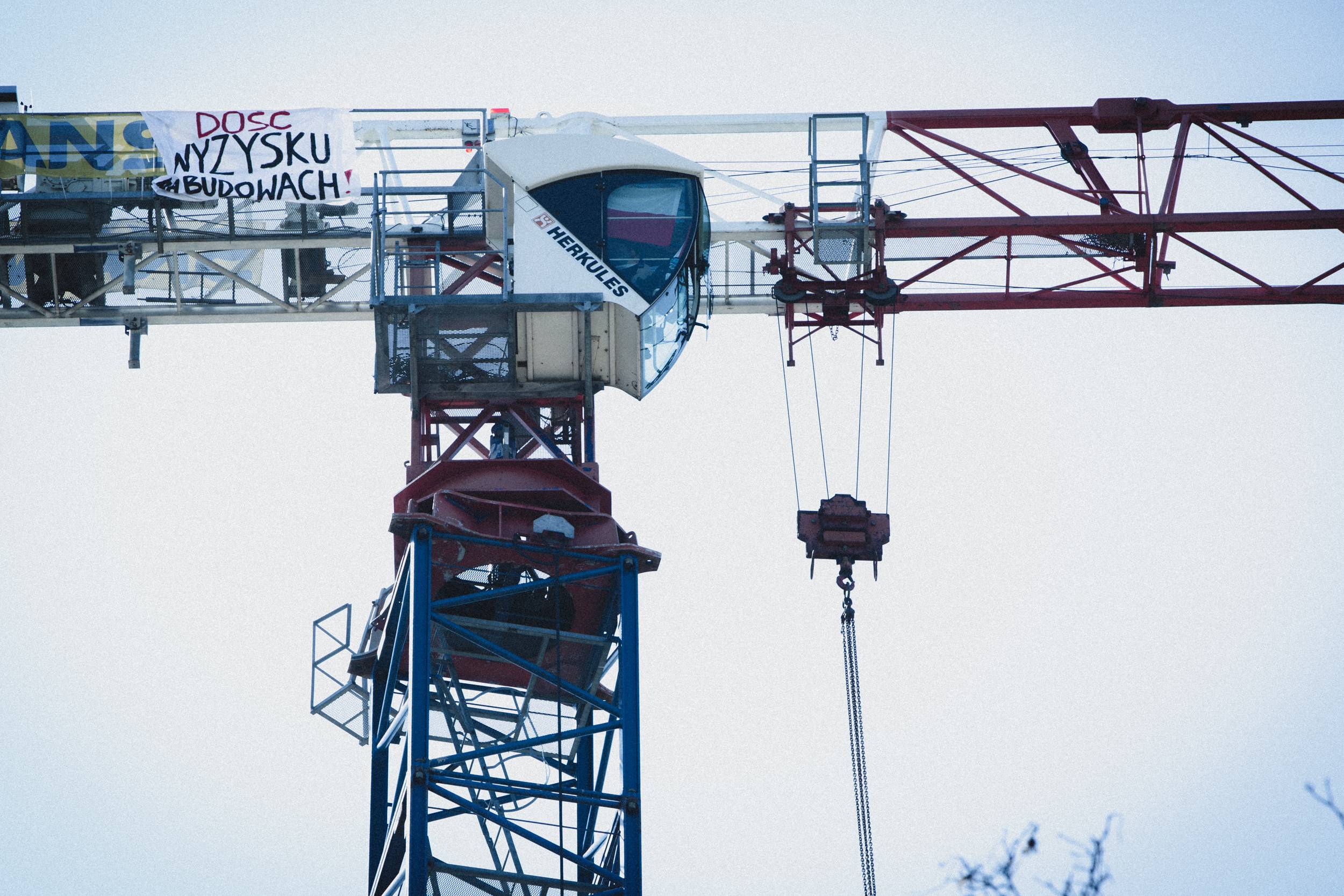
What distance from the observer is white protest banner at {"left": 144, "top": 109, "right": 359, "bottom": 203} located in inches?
1324

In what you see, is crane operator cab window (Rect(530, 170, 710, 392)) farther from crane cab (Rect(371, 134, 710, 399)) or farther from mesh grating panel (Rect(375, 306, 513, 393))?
mesh grating panel (Rect(375, 306, 513, 393))

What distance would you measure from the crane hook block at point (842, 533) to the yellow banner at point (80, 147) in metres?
11.3

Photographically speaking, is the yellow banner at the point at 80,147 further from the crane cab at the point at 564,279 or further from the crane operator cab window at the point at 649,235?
the crane operator cab window at the point at 649,235

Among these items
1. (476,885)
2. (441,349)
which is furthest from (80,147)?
(476,885)

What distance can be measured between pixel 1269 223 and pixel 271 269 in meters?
15.5

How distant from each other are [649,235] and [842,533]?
16.5ft

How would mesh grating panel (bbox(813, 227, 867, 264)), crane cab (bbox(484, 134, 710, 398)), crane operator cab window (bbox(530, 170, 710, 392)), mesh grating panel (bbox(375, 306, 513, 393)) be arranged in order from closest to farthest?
1. mesh grating panel (bbox(375, 306, 513, 393))
2. crane cab (bbox(484, 134, 710, 398))
3. crane operator cab window (bbox(530, 170, 710, 392))
4. mesh grating panel (bbox(813, 227, 867, 264))

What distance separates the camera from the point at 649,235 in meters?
31.0

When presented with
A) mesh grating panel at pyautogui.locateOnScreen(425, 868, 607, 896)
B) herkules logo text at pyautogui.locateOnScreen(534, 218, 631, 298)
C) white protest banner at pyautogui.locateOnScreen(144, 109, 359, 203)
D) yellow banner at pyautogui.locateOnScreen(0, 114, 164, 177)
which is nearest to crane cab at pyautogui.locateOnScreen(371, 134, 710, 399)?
herkules logo text at pyautogui.locateOnScreen(534, 218, 631, 298)

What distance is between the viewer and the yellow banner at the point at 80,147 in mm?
34250

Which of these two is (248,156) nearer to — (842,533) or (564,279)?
(564,279)

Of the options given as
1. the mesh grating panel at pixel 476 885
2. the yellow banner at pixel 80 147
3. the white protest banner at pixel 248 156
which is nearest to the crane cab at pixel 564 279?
the white protest banner at pixel 248 156

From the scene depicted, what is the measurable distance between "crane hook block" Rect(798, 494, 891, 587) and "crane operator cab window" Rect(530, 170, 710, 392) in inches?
121

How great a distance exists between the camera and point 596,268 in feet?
101
